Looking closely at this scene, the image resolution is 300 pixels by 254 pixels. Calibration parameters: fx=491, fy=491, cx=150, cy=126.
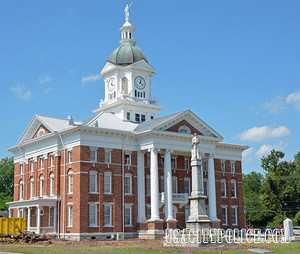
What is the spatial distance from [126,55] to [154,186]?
67.5ft

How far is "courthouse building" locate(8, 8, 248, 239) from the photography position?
2035 inches

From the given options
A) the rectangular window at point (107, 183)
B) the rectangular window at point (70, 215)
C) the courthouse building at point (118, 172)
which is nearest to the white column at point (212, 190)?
the courthouse building at point (118, 172)

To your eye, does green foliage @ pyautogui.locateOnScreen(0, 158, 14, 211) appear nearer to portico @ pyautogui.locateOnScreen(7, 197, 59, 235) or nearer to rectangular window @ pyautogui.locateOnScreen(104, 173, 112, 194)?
portico @ pyautogui.locateOnScreen(7, 197, 59, 235)

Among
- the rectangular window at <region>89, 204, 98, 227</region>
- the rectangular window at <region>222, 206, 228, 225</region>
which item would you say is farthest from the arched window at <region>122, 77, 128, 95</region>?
the rectangular window at <region>222, 206, 228, 225</region>

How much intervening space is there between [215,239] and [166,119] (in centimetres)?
2141

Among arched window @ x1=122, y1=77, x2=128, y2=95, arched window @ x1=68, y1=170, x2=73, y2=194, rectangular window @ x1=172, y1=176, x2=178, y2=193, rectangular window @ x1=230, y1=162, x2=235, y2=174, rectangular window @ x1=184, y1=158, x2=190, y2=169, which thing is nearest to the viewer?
arched window @ x1=68, y1=170, x2=73, y2=194

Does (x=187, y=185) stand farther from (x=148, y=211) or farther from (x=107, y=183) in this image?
(x=107, y=183)

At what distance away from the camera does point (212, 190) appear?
193 feet

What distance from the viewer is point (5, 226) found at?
4534 centimetres

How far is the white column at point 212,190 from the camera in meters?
58.0

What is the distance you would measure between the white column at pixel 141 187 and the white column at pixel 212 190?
28.0 ft

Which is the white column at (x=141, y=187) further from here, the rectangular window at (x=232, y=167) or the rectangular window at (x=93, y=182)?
the rectangular window at (x=232, y=167)

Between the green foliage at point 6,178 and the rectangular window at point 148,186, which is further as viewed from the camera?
the green foliage at point 6,178

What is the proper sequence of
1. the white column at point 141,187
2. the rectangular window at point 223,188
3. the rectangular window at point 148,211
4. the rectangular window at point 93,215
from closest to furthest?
the rectangular window at point 93,215 < the white column at point 141,187 < the rectangular window at point 148,211 < the rectangular window at point 223,188
